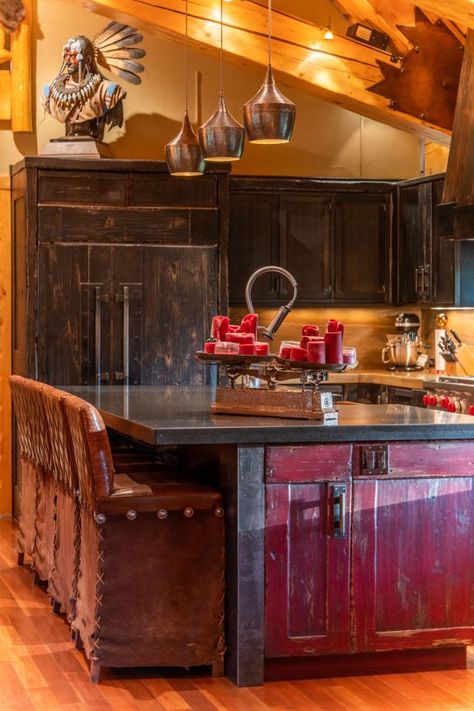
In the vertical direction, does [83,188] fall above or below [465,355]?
above

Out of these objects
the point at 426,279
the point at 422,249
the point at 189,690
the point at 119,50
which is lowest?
the point at 189,690

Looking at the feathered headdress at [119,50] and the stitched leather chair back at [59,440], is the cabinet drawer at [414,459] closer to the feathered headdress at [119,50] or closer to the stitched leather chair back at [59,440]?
the stitched leather chair back at [59,440]

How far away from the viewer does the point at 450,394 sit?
781 cm

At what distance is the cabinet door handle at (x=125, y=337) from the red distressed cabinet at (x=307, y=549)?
3.79m

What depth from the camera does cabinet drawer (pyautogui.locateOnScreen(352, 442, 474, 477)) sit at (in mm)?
4922

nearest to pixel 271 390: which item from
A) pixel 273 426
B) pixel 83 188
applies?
pixel 273 426

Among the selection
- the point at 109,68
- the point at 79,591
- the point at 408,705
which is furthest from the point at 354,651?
the point at 109,68

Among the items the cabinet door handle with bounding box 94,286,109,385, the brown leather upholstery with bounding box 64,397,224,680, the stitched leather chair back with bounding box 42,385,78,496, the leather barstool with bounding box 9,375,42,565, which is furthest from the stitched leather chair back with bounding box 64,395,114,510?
the cabinet door handle with bounding box 94,286,109,385

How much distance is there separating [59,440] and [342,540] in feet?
4.84

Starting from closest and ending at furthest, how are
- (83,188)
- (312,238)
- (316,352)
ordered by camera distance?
(316,352), (83,188), (312,238)

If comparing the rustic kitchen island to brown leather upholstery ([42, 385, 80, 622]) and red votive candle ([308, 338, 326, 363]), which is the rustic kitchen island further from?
brown leather upholstery ([42, 385, 80, 622])

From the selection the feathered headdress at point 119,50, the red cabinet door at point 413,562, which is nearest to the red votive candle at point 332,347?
the red cabinet door at point 413,562

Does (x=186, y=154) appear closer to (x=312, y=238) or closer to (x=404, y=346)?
(x=312, y=238)

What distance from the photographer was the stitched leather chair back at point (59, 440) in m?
5.45
